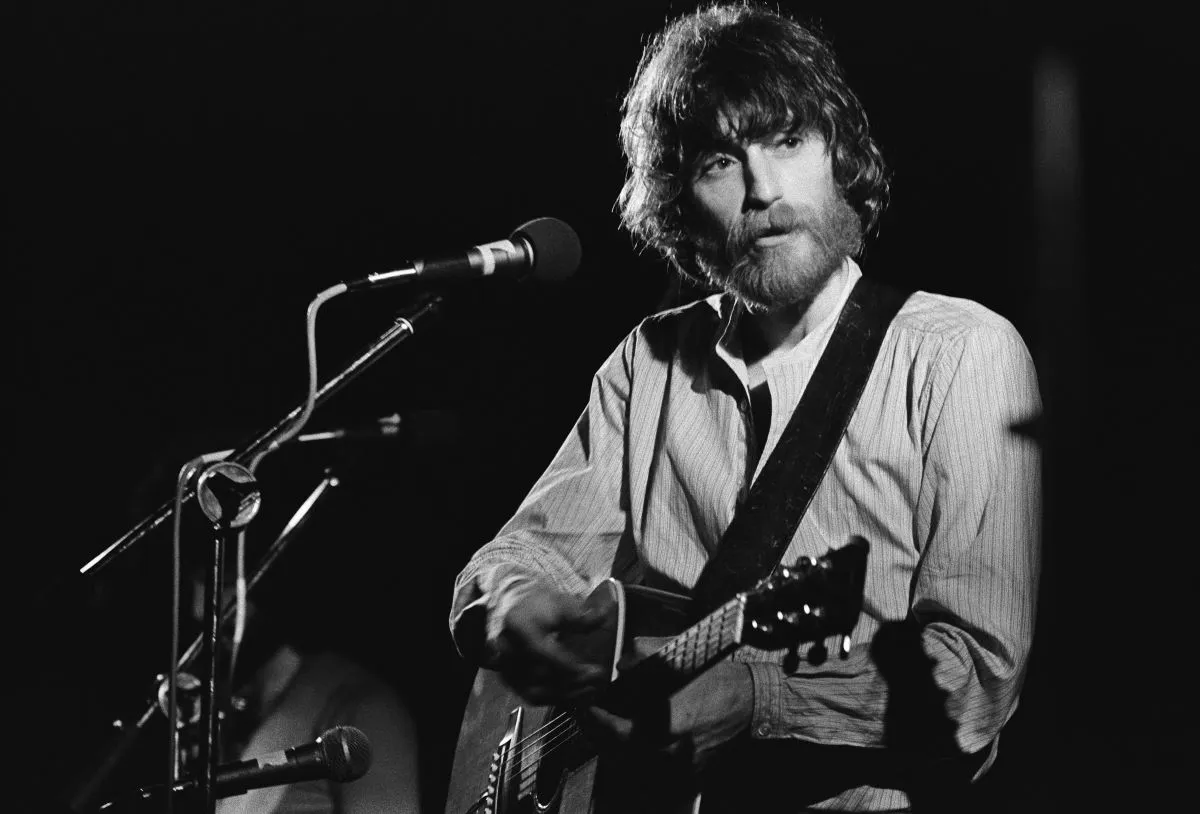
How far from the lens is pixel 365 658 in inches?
143

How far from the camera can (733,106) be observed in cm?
227

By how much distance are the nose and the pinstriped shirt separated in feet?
0.78

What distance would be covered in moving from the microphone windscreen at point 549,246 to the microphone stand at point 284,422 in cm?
23

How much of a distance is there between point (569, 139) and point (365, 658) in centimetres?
180

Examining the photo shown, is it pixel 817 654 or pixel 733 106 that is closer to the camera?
pixel 817 654

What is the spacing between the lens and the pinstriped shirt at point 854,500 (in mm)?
1741

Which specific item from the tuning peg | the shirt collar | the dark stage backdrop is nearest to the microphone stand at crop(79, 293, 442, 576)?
the shirt collar

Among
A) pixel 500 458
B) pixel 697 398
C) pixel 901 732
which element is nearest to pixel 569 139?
pixel 500 458

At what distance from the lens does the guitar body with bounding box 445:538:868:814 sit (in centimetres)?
158

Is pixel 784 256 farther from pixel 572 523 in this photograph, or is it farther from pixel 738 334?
pixel 572 523

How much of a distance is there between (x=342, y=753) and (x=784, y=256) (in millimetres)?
1272

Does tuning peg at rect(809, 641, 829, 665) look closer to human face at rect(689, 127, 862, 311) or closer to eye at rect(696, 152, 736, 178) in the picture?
human face at rect(689, 127, 862, 311)

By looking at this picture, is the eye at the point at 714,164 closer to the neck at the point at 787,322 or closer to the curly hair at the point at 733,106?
the curly hair at the point at 733,106

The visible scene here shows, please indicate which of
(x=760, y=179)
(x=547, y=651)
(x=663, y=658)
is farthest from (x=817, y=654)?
(x=760, y=179)
